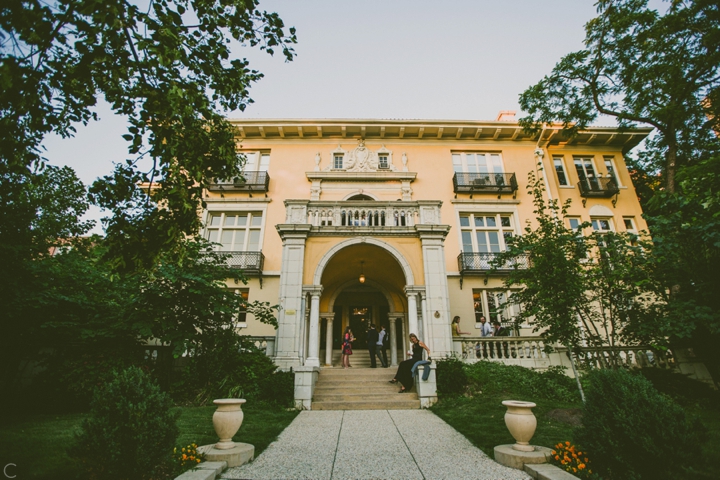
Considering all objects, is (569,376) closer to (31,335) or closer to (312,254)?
(312,254)

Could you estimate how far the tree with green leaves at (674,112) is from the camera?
8.91 m

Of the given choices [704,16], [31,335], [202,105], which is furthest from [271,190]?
[704,16]

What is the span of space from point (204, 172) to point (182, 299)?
5.56 metres

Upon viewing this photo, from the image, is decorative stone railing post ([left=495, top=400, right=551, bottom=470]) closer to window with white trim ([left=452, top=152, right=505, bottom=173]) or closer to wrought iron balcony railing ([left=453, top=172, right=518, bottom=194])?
wrought iron balcony railing ([left=453, top=172, right=518, bottom=194])

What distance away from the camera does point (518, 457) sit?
490 centimetres

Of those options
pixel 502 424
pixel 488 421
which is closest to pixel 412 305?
pixel 488 421

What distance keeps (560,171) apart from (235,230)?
19112mm

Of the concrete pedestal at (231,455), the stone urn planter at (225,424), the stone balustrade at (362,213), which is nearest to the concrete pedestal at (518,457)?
the concrete pedestal at (231,455)

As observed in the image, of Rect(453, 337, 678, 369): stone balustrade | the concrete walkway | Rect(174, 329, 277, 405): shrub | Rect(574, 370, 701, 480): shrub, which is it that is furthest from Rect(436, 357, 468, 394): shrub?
Rect(574, 370, 701, 480): shrub

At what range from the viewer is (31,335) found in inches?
365

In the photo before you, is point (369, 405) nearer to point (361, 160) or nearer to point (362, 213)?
point (362, 213)

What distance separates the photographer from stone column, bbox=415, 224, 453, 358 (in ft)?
36.1

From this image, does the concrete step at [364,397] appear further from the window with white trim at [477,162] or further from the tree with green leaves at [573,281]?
the window with white trim at [477,162]

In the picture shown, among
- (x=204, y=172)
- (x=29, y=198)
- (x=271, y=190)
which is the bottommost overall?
(x=204, y=172)
